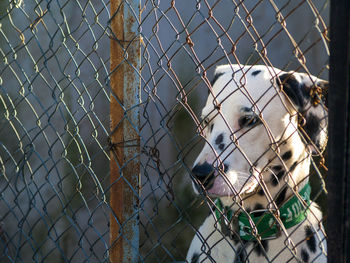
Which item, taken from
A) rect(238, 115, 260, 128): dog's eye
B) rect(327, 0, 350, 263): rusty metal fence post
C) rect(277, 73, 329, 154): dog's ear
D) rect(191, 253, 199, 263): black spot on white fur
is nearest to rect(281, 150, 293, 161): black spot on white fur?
rect(277, 73, 329, 154): dog's ear

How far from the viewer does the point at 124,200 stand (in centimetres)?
248

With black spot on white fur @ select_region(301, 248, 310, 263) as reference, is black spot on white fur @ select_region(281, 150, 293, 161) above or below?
above

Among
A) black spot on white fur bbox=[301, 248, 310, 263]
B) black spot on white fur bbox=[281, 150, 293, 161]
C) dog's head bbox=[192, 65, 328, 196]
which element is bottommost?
black spot on white fur bbox=[301, 248, 310, 263]

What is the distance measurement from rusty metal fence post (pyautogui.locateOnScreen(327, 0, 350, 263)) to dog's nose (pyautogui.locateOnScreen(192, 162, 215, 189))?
771 mm

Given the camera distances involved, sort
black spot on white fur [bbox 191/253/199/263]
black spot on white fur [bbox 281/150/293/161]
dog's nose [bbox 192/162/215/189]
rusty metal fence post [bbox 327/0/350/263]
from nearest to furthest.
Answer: rusty metal fence post [bbox 327/0/350/263], dog's nose [bbox 192/162/215/189], black spot on white fur [bbox 281/150/293/161], black spot on white fur [bbox 191/253/199/263]

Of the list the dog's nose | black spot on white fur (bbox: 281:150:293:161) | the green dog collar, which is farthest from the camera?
black spot on white fur (bbox: 281:150:293:161)

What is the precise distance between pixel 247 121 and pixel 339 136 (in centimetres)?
95

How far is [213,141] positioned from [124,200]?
0.49m

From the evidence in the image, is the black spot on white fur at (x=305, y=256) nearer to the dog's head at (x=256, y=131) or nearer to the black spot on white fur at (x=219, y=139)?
the dog's head at (x=256, y=131)

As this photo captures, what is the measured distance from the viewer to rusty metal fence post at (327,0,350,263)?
1.56m

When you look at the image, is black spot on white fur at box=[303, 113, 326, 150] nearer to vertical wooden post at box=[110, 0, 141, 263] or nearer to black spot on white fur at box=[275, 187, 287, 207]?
black spot on white fur at box=[275, 187, 287, 207]

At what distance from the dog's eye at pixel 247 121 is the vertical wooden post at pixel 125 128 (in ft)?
1.60

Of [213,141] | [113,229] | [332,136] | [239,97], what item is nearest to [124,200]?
[113,229]

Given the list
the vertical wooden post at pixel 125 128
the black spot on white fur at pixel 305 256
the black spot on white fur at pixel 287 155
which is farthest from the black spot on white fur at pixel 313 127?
the vertical wooden post at pixel 125 128
